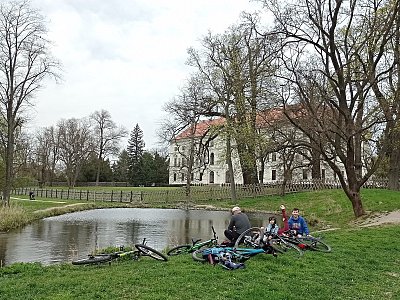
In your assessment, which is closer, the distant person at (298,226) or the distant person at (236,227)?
the distant person at (236,227)

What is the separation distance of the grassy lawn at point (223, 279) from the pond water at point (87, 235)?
4712 mm

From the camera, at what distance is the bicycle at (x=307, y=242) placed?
11.1m

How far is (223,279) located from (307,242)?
15.3ft

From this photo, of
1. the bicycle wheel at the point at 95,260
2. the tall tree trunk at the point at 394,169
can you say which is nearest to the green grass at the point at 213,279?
the bicycle wheel at the point at 95,260

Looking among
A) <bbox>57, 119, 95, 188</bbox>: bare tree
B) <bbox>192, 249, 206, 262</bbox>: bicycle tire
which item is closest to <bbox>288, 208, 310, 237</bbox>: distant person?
<bbox>192, 249, 206, 262</bbox>: bicycle tire

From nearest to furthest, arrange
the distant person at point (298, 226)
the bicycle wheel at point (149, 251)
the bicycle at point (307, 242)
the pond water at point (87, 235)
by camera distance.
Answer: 1. the bicycle wheel at point (149, 251)
2. the bicycle at point (307, 242)
3. the distant person at point (298, 226)
4. the pond water at point (87, 235)

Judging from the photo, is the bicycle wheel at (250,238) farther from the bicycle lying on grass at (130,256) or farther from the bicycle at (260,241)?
the bicycle lying on grass at (130,256)

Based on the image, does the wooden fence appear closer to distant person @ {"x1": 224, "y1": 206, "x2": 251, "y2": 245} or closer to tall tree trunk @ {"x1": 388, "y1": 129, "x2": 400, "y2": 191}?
tall tree trunk @ {"x1": 388, "y1": 129, "x2": 400, "y2": 191}

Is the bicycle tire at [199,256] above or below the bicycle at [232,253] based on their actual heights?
below

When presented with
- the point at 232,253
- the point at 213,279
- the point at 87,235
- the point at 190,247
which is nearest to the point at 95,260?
the point at 190,247

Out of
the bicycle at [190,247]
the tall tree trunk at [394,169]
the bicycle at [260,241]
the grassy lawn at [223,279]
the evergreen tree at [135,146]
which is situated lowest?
the grassy lawn at [223,279]

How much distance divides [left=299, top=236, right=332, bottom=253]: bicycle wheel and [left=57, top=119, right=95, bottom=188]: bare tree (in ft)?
205

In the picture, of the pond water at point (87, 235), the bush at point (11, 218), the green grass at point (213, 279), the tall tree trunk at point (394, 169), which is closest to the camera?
the green grass at point (213, 279)

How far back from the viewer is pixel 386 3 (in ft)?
69.8
